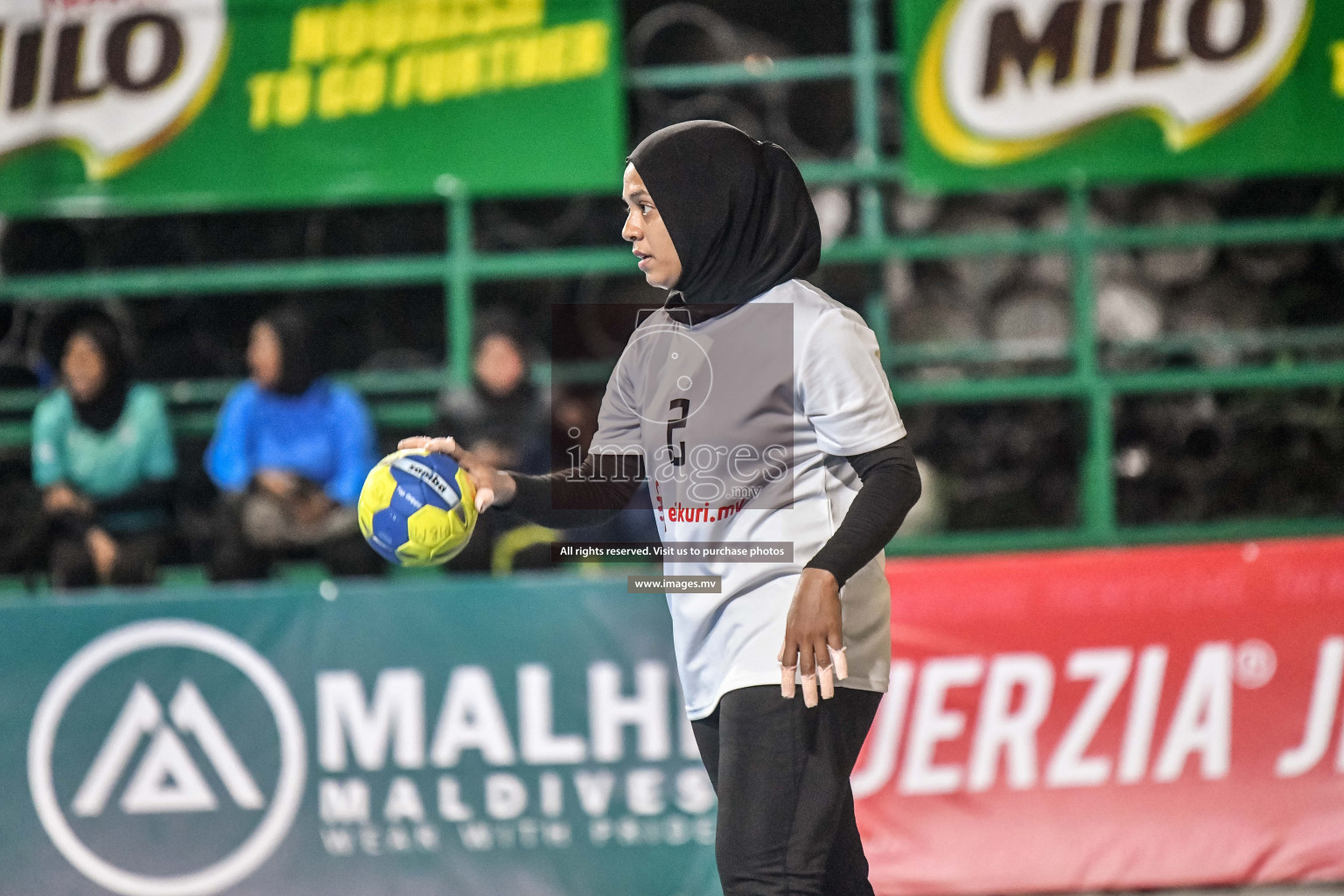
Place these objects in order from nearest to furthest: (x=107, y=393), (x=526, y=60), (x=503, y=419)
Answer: (x=503, y=419), (x=107, y=393), (x=526, y=60)

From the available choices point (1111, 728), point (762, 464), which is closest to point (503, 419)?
point (1111, 728)

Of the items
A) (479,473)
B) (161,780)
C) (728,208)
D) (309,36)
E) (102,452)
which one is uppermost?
(309,36)

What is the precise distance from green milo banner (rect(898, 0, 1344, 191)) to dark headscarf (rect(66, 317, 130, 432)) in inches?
138

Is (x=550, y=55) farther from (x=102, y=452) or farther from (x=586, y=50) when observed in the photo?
(x=102, y=452)

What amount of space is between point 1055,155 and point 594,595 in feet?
9.45

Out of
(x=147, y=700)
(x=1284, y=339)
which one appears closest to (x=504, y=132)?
(x=147, y=700)

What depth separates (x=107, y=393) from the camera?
5.82 metres

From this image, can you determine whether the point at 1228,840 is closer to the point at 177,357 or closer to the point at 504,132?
the point at 504,132

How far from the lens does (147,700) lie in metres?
4.66

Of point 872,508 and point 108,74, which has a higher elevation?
point 108,74

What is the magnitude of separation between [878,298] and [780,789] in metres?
4.17

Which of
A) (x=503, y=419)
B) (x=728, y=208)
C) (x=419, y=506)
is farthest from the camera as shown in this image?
(x=503, y=419)

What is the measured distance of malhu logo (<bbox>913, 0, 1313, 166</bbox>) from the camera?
Answer: 593 centimetres

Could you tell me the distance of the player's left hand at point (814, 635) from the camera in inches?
94.3
